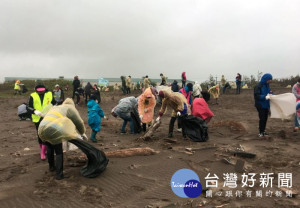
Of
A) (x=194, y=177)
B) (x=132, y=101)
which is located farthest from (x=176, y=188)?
(x=132, y=101)

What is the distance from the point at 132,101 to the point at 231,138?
316 centimetres

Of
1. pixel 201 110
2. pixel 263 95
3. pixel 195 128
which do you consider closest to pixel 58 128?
pixel 195 128

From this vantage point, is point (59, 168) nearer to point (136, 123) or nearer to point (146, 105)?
point (146, 105)

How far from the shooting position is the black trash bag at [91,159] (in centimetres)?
405

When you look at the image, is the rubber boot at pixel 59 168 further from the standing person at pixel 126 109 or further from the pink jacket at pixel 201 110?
the pink jacket at pixel 201 110

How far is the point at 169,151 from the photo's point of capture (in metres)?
5.68

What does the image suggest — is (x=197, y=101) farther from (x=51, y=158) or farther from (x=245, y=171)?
(x=51, y=158)

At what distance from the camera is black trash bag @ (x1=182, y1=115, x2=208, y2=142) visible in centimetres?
646

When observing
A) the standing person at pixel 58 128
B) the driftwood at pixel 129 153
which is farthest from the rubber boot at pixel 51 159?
the driftwood at pixel 129 153

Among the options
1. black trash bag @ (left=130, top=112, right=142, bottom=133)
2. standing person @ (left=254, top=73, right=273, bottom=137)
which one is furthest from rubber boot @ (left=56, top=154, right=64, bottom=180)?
standing person @ (left=254, top=73, right=273, bottom=137)

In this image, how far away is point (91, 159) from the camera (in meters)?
4.14

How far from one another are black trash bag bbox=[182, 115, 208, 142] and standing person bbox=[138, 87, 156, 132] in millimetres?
1264

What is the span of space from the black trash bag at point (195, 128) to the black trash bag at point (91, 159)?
3.00 meters

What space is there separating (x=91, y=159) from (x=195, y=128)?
3.28 meters
